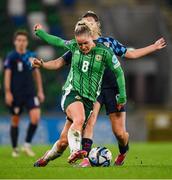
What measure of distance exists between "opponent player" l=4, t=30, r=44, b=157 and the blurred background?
9589 millimetres

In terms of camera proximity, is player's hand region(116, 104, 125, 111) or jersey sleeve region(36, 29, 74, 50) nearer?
jersey sleeve region(36, 29, 74, 50)

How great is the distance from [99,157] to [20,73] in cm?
553

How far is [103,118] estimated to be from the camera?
2505cm

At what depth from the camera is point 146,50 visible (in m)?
11.9

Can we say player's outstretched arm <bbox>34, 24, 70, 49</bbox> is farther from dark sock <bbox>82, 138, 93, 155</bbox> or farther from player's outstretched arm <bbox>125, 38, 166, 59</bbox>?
dark sock <bbox>82, 138, 93, 155</bbox>

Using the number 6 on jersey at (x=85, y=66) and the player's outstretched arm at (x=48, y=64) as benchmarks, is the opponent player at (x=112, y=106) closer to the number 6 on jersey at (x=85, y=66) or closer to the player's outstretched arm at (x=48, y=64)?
the number 6 on jersey at (x=85, y=66)

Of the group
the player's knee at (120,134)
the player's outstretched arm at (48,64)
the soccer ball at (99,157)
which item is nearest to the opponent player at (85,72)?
the player's outstretched arm at (48,64)

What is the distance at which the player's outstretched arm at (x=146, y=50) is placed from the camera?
39.1ft

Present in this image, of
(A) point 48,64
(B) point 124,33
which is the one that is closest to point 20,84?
(A) point 48,64

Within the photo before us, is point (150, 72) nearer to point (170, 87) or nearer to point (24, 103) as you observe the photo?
point (170, 87)

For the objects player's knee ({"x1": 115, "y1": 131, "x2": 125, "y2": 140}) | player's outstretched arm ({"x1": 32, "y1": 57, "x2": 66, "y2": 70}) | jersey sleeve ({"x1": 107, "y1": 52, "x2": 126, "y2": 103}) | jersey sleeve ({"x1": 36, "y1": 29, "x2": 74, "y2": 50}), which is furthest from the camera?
player's knee ({"x1": 115, "y1": 131, "x2": 125, "y2": 140})

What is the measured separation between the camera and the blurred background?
28.4 m

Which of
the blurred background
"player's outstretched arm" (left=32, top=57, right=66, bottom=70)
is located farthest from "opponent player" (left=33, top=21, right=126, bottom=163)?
the blurred background

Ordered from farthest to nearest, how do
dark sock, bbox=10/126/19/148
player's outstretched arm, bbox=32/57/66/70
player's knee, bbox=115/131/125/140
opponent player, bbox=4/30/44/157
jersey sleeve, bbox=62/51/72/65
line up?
dark sock, bbox=10/126/19/148
opponent player, bbox=4/30/44/157
player's knee, bbox=115/131/125/140
jersey sleeve, bbox=62/51/72/65
player's outstretched arm, bbox=32/57/66/70
